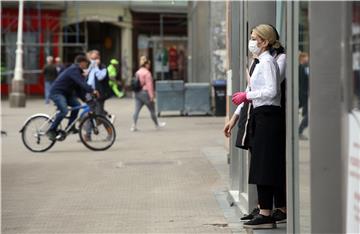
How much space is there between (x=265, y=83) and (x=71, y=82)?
7102 mm

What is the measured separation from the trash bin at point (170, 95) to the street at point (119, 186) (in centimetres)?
488

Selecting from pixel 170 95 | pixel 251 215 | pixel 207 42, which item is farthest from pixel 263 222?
pixel 207 42

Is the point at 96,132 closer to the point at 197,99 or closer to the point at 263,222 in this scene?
the point at 263,222

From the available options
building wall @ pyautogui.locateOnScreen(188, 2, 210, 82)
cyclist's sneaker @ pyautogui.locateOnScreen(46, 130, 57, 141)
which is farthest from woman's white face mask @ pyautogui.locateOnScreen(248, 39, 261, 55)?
building wall @ pyautogui.locateOnScreen(188, 2, 210, 82)

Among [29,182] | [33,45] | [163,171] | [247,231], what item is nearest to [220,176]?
[163,171]

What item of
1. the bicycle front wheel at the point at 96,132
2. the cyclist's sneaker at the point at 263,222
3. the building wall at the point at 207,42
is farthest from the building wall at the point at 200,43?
the cyclist's sneaker at the point at 263,222

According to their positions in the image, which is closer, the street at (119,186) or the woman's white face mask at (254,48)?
the woman's white face mask at (254,48)

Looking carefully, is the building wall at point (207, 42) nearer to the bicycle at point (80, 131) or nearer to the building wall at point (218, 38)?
the building wall at point (218, 38)

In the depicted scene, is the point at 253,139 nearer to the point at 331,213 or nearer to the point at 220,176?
the point at 331,213

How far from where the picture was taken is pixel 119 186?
876cm

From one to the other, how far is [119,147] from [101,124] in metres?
0.82

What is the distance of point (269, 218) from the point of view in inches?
230

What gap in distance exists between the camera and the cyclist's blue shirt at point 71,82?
11984mm

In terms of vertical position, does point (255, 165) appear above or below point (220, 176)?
above
